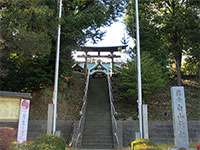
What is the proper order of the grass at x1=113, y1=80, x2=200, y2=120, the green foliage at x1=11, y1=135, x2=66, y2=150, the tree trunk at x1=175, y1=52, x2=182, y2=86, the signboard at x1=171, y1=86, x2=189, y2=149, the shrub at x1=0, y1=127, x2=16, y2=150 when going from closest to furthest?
the shrub at x1=0, y1=127, x2=16, y2=150 < the green foliage at x1=11, y1=135, x2=66, y2=150 < the signboard at x1=171, y1=86, x2=189, y2=149 < the grass at x1=113, y1=80, x2=200, y2=120 < the tree trunk at x1=175, y1=52, x2=182, y2=86

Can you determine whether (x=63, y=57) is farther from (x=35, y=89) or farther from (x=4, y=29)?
(x=4, y=29)

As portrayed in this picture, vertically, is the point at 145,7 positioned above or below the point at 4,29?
above

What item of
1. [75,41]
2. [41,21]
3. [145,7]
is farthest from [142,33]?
[41,21]

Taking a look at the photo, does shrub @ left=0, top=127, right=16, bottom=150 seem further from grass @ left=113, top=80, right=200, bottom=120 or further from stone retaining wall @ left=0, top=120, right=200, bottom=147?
grass @ left=113, top=80, right=200, bottom=120

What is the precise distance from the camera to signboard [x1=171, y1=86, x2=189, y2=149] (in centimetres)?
1328

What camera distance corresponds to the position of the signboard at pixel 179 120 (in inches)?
523

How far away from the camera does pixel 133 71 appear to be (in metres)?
24.7

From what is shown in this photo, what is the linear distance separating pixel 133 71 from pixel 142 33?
386cm

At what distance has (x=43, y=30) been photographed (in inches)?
738

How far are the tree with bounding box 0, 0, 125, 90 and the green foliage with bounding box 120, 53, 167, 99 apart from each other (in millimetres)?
3514

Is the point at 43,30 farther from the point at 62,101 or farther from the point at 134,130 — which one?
the point at 134,130

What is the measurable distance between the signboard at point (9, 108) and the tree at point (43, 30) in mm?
3428

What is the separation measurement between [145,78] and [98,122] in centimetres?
465

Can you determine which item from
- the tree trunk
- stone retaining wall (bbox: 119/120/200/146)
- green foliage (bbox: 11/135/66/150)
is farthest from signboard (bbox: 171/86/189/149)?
the tree trunk
